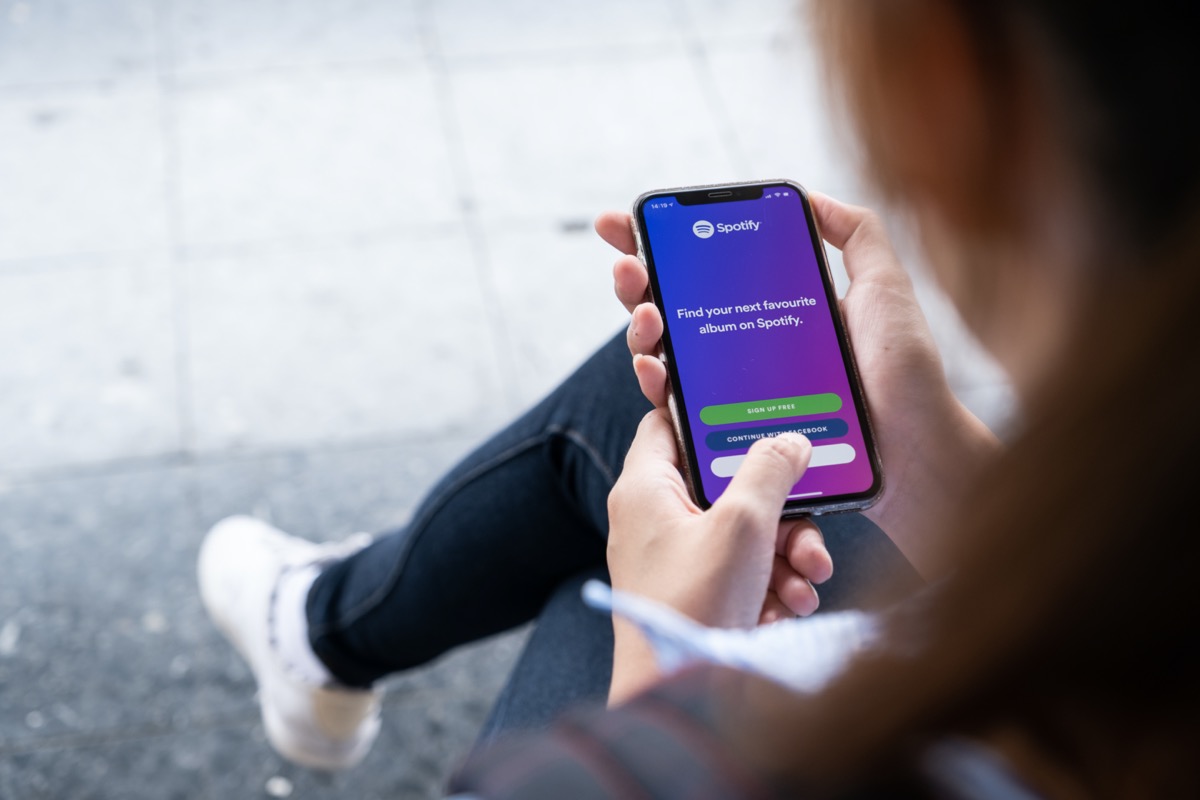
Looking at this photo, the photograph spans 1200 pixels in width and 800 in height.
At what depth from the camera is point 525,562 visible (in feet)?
3.05

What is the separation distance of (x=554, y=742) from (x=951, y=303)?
0.26m

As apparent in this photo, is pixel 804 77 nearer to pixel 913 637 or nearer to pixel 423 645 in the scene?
pixel 913 637

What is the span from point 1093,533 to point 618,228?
571 millimetres

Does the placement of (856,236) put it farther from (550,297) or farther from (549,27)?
(549,27)

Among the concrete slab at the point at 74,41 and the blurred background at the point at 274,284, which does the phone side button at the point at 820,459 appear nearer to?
the blurred background at the point at 274,284

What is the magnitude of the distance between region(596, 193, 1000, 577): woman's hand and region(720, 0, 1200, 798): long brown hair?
400 millimetres

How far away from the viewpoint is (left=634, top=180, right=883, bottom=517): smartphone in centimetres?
78

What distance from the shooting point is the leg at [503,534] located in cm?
88

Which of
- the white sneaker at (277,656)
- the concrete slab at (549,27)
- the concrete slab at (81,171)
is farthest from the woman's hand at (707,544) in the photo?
the concrete slab at (549,27)

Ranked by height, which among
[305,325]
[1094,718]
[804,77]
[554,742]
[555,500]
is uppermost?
[804,77]

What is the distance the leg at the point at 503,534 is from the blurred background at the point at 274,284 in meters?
0.25

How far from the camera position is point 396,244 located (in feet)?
5.08

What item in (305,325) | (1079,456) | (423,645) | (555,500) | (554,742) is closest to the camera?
(1079,456)

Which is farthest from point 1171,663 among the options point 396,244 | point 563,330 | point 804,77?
point 396,244
